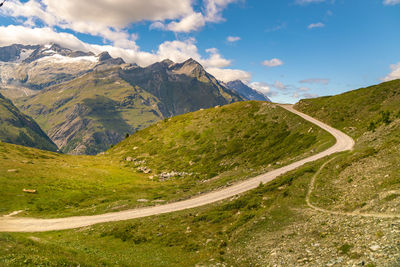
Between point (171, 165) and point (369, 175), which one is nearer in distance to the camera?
point (369, 175)

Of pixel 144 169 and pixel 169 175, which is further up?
pixel 144 169

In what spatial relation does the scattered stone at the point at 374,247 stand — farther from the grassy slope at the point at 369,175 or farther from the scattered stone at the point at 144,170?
the scattered stone at the point at 144,170

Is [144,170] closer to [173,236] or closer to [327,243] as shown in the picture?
[173,236]

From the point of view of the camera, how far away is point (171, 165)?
317 ft

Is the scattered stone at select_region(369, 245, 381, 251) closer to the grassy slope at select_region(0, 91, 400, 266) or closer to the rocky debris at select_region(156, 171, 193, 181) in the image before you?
the grassy slope at select_region(0, 91, 400, 266)

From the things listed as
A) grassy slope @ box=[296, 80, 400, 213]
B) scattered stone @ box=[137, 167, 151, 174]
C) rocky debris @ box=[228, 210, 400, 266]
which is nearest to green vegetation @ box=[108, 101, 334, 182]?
scattered stone @ box=[137, 167, 151, 174]

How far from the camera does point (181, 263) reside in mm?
27250

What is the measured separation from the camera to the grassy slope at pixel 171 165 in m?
60.8

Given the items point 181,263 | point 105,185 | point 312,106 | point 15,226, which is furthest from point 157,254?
point 312,106

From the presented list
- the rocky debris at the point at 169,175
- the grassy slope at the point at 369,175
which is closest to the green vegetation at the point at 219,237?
the grassy slope at the point at 369,175

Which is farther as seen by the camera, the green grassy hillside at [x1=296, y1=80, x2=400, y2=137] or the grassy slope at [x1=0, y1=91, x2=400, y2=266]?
the green grassy hillside at [x1=296, y1=80, x2=400, y2=137]

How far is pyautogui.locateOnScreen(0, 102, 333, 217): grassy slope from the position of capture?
199ft

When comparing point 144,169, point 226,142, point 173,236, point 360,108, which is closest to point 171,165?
point 144,169

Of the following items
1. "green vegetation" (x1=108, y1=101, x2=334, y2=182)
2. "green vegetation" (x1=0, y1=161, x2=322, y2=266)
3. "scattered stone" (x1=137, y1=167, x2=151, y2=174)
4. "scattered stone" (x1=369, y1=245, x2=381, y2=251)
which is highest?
"green vegetation" (x1=108, y1=101, x2=334, y2=182)
